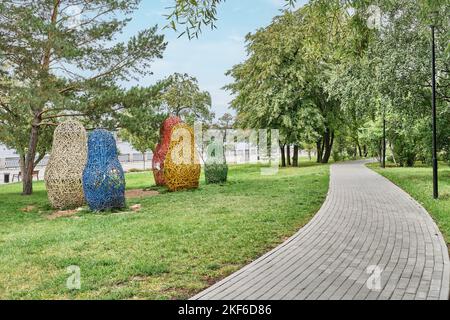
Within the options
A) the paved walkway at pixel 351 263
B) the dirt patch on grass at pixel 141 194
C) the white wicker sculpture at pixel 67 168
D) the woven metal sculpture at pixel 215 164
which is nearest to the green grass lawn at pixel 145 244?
the paved walkway at pixel 351 263

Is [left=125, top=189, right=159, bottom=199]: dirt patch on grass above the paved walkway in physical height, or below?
above

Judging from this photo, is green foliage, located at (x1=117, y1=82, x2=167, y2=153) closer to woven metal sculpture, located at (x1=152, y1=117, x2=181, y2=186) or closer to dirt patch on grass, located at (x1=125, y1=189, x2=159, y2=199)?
woven metal sculpture, located at (x1=152, y1=117, x2=181, y2=186)

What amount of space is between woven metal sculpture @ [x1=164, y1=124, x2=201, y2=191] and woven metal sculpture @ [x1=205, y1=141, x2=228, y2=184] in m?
2.59

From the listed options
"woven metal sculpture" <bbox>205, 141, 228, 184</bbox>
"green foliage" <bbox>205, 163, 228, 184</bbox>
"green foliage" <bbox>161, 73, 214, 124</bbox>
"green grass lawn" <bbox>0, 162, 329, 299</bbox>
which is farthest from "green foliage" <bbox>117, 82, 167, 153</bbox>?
"green foliage" <bbox>161, 73, 214, 124</bbox>

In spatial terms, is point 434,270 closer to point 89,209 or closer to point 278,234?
point 278,234

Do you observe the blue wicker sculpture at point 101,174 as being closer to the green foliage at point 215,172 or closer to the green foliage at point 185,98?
the green foliage at point 215,172

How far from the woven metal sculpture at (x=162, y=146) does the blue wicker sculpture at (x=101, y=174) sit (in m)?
5.60

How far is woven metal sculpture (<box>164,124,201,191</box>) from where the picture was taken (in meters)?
17.4

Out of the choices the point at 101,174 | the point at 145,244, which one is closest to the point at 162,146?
the point at 101,174

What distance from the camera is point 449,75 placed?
17141 mm

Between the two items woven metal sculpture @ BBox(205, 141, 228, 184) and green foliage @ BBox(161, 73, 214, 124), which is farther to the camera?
green foliage @ BBox(161, 73, 214, 124)
